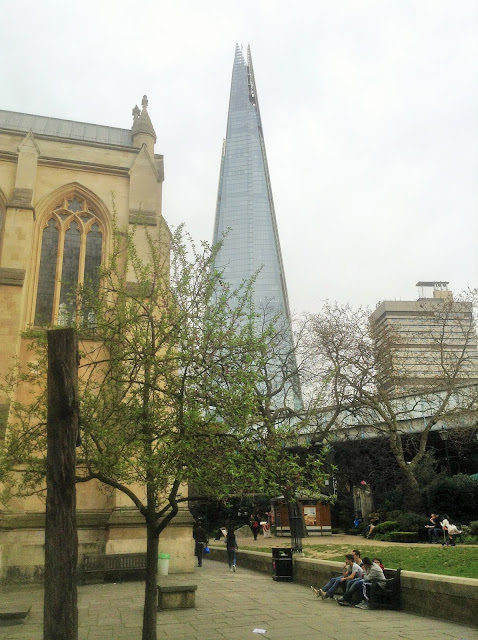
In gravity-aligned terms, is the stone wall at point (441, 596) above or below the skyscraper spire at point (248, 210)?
below

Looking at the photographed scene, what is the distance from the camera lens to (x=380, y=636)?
325 inches

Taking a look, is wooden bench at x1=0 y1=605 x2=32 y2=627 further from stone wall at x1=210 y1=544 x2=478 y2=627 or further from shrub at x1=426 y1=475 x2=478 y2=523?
shrub at x1=426 y1=475 x2=478 y2=523

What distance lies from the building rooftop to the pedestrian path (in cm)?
1787

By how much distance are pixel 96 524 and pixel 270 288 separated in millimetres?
97912

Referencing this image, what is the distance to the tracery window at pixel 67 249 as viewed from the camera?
1872cm

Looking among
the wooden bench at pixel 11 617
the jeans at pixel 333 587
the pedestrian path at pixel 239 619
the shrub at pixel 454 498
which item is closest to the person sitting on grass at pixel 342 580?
the jeans at pixel 333 587

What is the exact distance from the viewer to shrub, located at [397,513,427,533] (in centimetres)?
2212

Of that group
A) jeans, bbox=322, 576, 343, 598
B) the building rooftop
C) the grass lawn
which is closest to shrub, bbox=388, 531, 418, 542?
the grass lawn

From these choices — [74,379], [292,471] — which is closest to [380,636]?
[292,471]

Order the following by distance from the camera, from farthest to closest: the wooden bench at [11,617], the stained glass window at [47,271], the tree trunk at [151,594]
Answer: the stained glass window at [47,271] → the wooden bench at [11,617] → the tree trunk at [151,594]

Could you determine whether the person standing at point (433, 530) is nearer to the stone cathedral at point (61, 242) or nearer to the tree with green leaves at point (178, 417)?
the stone cathedral at point (61, 242)

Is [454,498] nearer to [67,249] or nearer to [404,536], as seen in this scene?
[404,536]

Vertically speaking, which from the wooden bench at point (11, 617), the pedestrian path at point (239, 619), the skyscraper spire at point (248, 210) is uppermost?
the skyscraper spire at point (248, 210)

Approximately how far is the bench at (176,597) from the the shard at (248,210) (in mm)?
95228
